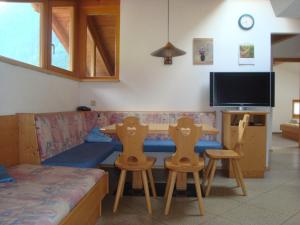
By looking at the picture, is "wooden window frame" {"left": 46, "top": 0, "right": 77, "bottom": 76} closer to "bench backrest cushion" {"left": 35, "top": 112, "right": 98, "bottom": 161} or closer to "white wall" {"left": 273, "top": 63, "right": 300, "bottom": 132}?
"bench backrest cushion" {"left": 35, "top": 112, "right": 98, "bottom": 161}

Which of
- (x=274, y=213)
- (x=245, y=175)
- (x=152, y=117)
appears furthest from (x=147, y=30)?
(x=274, y=213)

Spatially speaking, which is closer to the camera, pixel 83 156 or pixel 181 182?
pixel 83 156

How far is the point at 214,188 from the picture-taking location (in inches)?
122

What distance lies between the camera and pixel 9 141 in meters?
2.27

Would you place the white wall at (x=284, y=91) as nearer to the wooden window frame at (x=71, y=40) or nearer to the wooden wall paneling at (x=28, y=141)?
the wooden window frame at (x=71, y=40)

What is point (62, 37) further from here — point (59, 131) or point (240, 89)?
point (240, 89)

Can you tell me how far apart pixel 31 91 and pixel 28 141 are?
630mm

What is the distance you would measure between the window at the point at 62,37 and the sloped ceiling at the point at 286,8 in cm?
319

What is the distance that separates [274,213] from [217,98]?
192 centimetres

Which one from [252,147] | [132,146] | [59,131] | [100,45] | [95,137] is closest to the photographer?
[132,146]

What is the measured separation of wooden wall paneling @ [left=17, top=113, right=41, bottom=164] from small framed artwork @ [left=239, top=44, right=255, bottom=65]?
125 inches

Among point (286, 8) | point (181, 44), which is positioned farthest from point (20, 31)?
point (286, 8)

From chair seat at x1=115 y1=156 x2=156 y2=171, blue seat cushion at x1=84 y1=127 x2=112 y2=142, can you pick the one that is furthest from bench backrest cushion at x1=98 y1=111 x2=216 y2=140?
chair seat at x1=115 y1=156 x2=156 y2=171

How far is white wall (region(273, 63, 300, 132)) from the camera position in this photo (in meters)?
9.52
